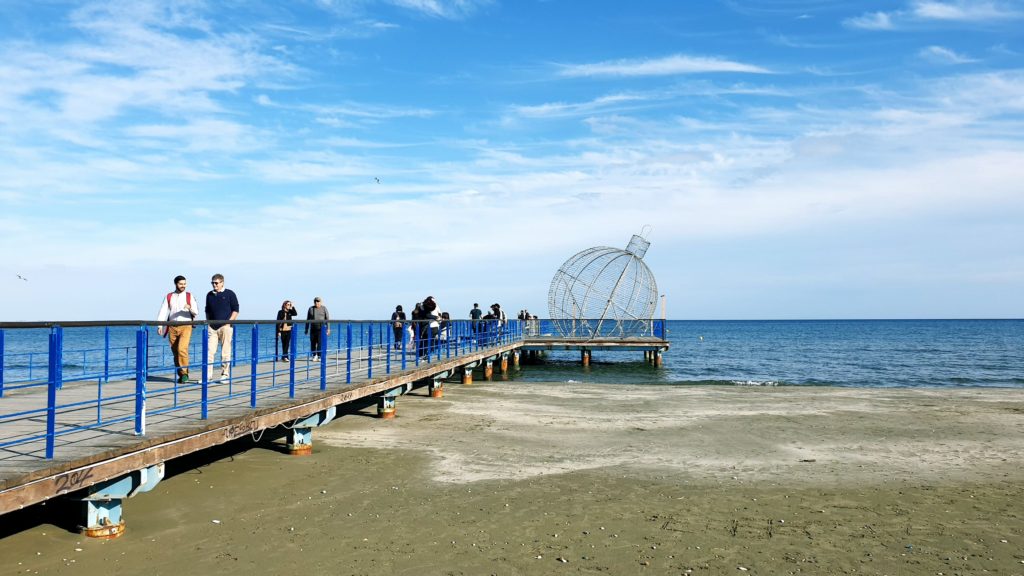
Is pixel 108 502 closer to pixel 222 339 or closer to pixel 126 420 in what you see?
pixel 126 420

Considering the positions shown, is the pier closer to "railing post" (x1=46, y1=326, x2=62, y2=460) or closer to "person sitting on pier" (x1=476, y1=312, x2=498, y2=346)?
"railing post" (x1=46, y1=326, x2=62, y2=460)

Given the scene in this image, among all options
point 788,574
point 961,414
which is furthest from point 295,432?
point 961,414

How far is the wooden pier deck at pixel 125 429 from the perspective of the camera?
5770 millimetres

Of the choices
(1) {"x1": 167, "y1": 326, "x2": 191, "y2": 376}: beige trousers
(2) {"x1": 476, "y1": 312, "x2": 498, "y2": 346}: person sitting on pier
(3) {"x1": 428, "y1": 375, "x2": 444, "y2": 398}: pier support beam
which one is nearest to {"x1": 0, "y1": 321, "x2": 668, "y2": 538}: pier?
(1) {"x1": 167, "y1": 326, "x2": 191, "y2": 376}: beige trousers

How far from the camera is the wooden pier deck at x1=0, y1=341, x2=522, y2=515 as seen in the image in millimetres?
5770

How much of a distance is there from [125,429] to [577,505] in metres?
4.92

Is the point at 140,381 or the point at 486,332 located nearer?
the point at 140,381

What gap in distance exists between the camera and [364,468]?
1025 centimetres

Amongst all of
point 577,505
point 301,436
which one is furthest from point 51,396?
point 577,505

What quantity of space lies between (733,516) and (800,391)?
16.2m

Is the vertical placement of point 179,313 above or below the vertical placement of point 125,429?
above

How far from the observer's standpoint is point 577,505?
8406mm

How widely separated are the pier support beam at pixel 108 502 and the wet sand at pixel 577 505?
14 cm

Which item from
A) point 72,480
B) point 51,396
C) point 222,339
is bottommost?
point 72,480
